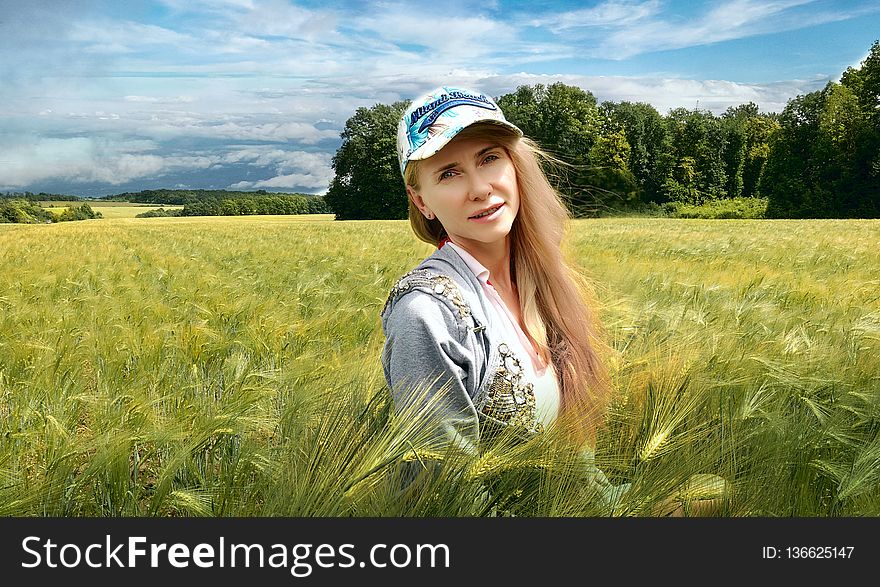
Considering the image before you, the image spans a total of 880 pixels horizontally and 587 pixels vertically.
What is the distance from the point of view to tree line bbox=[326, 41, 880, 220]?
115 feet

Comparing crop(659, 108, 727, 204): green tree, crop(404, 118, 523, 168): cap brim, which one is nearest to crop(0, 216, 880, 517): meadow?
crop(404, 118, 523, 168): cap brim

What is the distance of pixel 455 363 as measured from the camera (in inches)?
57.7

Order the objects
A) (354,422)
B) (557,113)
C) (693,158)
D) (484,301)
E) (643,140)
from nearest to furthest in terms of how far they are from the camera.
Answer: (354,422), (484,301), (557,113), (643,140), (693,158)

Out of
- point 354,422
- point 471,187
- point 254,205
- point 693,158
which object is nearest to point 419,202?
point 471,187

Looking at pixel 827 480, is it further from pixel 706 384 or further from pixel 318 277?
pixel 318 277

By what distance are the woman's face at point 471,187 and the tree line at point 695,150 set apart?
26318 mm

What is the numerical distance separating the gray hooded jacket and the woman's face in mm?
90

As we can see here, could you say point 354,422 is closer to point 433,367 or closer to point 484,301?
point 433,367

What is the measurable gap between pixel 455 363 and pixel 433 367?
8 centimetres

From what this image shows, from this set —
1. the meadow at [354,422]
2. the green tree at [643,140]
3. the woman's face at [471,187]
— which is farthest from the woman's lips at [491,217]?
the green tree at [643,140]

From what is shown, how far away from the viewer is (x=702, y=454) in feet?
4.87

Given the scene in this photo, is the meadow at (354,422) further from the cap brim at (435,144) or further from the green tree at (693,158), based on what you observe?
the green tree at (693,158)

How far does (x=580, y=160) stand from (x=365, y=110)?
34.6 meters

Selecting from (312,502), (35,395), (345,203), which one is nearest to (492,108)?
(312,502)
